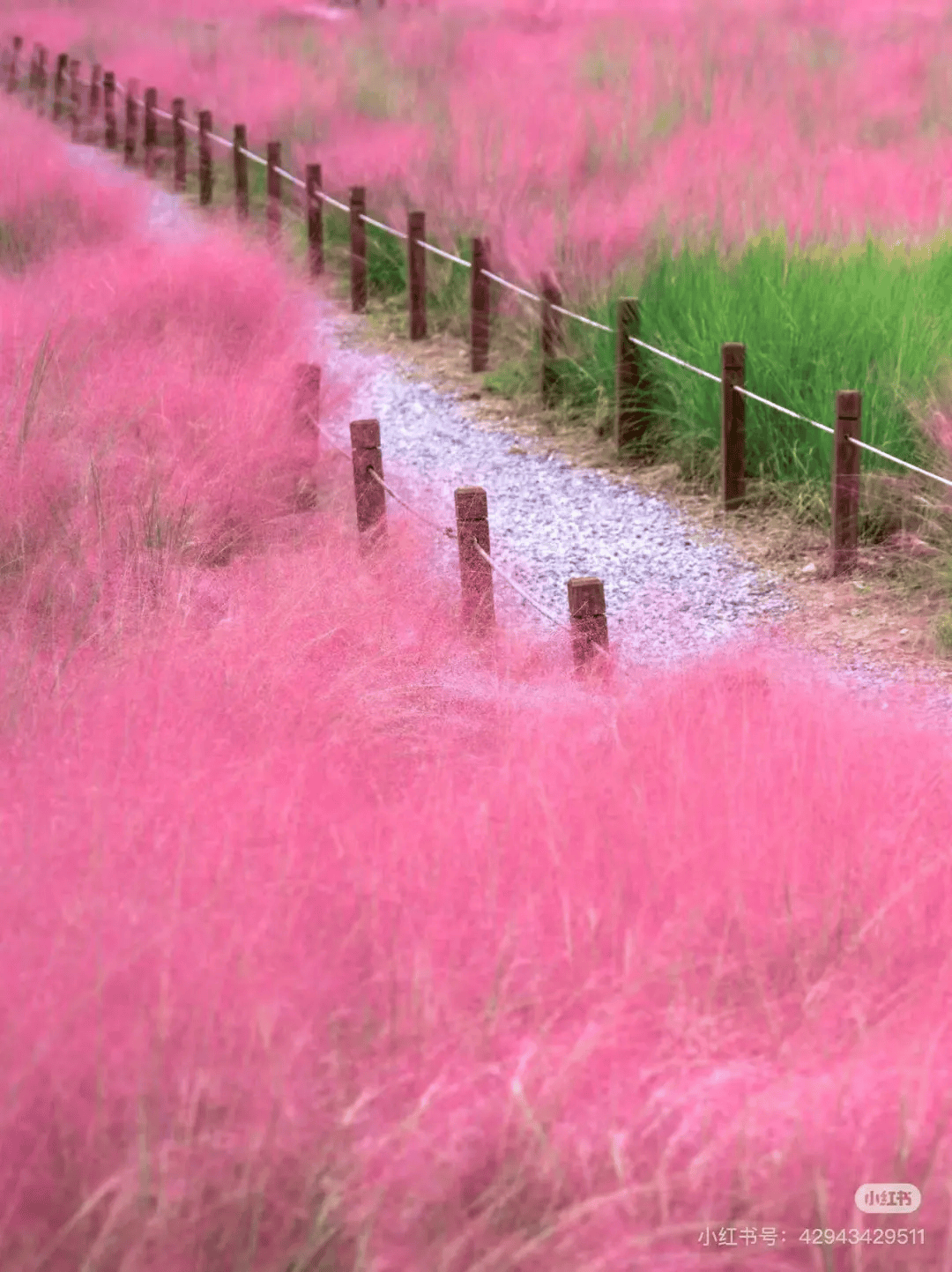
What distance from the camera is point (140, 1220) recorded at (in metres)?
1.82

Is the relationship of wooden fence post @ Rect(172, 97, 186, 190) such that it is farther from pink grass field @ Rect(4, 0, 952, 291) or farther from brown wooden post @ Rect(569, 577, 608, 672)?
brown wooden post @ Rect(569, 577, 608, 672)

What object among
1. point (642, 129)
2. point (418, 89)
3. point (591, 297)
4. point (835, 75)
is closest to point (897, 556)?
point (591, 297)

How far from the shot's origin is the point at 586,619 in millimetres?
3953

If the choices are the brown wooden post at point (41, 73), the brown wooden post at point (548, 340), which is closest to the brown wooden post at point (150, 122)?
the brown wooden post at point (41, 73)

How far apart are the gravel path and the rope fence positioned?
0.65 ft

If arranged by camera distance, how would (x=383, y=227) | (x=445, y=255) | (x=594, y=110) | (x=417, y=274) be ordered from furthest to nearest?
(x=594, y=110)
(x=383, y=227)
(x=417, y=274)
(x=445, y=255)

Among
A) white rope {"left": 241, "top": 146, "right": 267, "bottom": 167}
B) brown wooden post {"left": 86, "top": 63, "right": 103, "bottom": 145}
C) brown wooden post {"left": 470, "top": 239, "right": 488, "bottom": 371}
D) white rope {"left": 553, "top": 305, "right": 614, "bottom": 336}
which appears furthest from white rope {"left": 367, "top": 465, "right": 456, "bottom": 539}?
brown wooden post {"left": 86, "top": 63, "right": 103, "bottom": 145}

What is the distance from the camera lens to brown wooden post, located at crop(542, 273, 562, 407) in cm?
780

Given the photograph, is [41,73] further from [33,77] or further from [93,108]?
[93,108]

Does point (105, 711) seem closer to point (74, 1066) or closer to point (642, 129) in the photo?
point (74, 1066)

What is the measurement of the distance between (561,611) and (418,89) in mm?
9920

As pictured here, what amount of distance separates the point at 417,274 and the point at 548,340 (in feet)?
5.47

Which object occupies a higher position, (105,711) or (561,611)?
(105,711)

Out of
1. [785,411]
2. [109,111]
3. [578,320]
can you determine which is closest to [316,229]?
[578,320]
